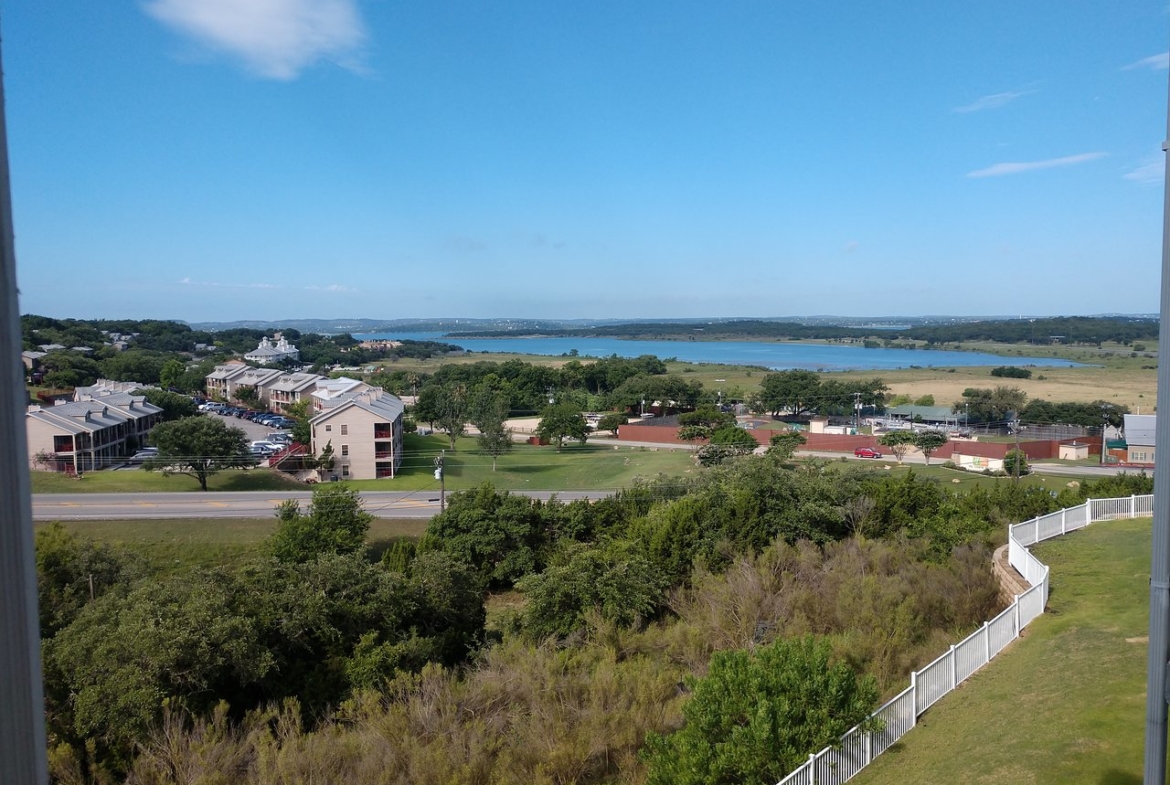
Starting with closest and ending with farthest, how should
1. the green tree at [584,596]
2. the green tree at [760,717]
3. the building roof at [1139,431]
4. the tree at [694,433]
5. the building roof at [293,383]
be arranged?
1. the green tree at [760,717]
2. the green tree at [584,596]
3. the building roof at [1139,431]
4. the tree at [694,433]
5. the building roof at [293,383]

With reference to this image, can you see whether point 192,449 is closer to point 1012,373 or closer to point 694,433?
point 694,433

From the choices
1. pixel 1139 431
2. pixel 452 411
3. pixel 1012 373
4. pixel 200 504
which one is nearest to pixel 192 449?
pixel 200 504

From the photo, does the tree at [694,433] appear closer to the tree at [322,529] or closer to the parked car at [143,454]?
the tree at [322,529]

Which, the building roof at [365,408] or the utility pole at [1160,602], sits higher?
the utility pole at [1160,602]

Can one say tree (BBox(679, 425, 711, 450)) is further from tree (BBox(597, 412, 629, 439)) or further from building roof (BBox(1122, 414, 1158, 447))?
building roof (BBox(1122, 414, 1158, 447))

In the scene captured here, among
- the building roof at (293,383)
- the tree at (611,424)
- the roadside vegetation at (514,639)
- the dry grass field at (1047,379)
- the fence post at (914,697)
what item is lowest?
the tree at (611,424)

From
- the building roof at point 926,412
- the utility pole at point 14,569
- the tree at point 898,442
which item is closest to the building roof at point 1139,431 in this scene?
the tree at point 898,442

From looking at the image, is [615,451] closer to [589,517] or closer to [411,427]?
[411,427]
